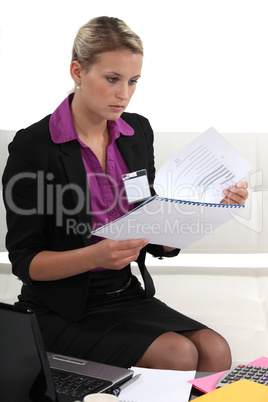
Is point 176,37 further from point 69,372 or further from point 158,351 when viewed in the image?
point 69,372

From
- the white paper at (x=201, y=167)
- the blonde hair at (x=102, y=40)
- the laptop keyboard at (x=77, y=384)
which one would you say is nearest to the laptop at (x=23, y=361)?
the laptop keyboard at (x=77, y=384)

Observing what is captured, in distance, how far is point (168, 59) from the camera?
9.65 ft

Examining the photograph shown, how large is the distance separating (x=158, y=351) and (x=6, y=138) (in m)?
1.44

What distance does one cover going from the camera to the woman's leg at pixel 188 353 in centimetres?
147

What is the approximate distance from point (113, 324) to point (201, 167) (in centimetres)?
46

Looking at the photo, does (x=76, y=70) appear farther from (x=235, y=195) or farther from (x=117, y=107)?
(x=235, y=195)

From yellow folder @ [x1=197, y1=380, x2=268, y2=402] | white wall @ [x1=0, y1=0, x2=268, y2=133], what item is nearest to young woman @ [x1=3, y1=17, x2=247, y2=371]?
yellow folder @ [x1=197, y1=380, x2=268, y2=402]

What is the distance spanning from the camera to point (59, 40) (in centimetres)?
293

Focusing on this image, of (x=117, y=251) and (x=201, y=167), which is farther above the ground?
(x=201, y=167)

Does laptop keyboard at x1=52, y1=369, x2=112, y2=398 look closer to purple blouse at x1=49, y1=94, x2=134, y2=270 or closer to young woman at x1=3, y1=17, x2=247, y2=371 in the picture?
young woman at x1=3, y1=17, x2=247, y2=371

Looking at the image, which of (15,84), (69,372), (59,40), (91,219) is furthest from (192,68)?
(69,372)

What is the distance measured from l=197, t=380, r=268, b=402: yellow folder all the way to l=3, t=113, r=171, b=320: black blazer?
638 millimetres

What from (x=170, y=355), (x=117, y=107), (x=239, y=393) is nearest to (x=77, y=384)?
(x=239, y=393)

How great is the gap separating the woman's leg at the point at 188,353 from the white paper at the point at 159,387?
25 cm
